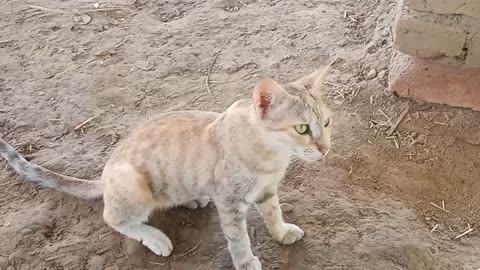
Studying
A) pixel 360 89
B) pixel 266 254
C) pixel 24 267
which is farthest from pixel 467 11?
pixel 24 267

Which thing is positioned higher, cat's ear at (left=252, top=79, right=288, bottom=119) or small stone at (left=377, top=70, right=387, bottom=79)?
cat's ear at (left=252, top=79, right=288, bottom=119)

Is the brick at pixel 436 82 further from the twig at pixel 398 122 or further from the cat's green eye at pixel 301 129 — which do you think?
the cat's green eye at pixel 301 129

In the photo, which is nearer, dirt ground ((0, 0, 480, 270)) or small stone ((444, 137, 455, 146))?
dirt ground ((0, 0, 480, 270))

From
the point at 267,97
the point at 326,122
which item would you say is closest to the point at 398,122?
the point at 326,122

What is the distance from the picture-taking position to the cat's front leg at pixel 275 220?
2850 mm

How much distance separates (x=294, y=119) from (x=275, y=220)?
0.60 meters

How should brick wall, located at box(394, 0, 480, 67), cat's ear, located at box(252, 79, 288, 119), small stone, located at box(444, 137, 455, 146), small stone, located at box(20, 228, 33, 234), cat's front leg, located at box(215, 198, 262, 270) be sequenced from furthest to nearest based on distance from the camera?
small stone, located at box(444, 137, 455, 146), brick wall, located at box(394, 0, 480, 67), small stone, located at box(20, 228, 33, 234), cat's front leg, located at box(215, 198, 262, 270), cat's ear, located at box(252, 79, 288, 119)

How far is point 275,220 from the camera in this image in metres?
2.93

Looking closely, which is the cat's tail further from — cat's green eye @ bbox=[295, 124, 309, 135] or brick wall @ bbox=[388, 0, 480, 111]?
brick wall @ bbox=[388, 0, 480, 111]

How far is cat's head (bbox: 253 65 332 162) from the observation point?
249cm

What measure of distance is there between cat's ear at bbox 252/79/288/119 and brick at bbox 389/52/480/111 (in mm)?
1312

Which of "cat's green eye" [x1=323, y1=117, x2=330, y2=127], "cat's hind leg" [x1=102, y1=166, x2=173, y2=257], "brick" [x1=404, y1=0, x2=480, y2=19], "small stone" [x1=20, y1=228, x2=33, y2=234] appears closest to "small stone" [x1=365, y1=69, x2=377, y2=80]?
"brick" [x1=404, y1=0, x2=480, y2=19]

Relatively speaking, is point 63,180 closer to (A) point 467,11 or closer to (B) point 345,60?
(B) point 345,60

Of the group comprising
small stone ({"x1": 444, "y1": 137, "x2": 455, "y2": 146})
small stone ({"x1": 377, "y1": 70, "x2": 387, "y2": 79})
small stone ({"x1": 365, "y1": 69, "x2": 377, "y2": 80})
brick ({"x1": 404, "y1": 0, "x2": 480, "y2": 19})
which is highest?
brick ({"x1": 404, "y1": 0, "x2": 480, "y2": 19})
